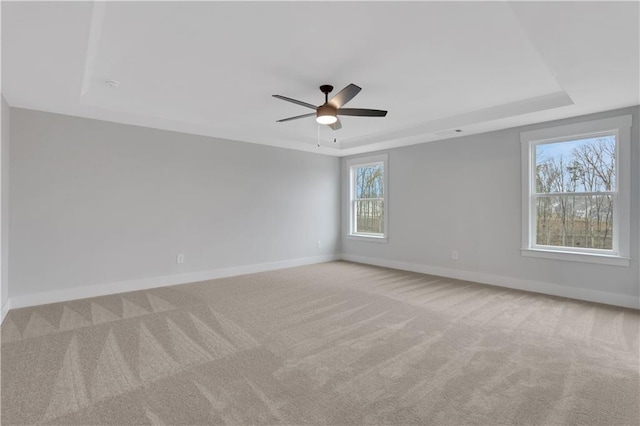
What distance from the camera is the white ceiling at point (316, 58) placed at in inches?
80.8

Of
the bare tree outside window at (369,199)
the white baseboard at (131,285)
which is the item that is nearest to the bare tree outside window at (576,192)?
the bare tree outside window at (369,199)

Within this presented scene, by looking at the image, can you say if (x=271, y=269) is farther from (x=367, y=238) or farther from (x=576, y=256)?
(x=576, y=256)

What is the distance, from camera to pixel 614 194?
3818 mm

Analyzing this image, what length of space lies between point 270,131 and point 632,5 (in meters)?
4.30

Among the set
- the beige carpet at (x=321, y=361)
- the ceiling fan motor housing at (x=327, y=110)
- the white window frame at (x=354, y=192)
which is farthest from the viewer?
the white window frame at (x=354, y=192)

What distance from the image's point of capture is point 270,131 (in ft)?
17.2

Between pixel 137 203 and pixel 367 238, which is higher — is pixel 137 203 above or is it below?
above

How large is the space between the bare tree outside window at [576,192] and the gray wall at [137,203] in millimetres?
4012

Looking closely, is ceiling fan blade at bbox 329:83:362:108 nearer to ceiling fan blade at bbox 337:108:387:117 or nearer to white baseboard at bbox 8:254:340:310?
ceiling fan blade at bbox 337:108:387:117

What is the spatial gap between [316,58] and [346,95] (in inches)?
16.7

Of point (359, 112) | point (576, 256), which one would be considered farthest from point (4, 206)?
point (576, 256)

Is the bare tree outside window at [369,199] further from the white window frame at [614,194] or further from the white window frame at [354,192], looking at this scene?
the white window frame at [614,194]

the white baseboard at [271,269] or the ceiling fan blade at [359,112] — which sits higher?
the ceiling fan blade at [359,112]

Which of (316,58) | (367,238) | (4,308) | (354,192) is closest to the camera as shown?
(316,58)
